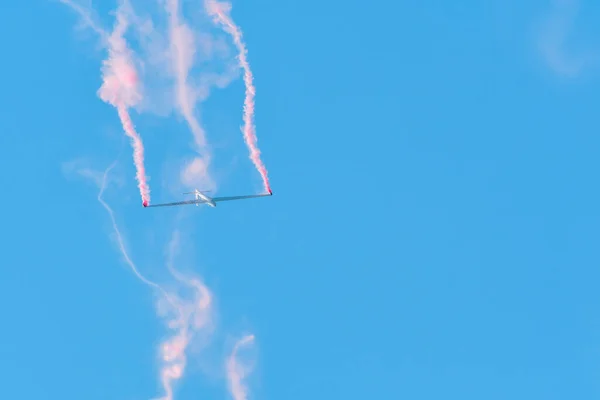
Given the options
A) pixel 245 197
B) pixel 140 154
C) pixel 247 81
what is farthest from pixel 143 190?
pixel 247 81

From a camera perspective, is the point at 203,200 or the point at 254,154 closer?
the point at 254,154

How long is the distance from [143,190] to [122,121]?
10231mm

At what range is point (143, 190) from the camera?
94.4 meters

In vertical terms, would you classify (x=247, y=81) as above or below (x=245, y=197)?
above

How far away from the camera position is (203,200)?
101 meters

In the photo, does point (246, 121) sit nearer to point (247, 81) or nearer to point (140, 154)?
point (247, 81)

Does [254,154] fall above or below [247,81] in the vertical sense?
below

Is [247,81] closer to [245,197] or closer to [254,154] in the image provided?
[254,154]

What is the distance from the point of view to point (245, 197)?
9669cm

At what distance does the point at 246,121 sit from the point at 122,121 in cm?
1760

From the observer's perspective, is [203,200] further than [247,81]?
Yes

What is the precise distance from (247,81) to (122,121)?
1862cm

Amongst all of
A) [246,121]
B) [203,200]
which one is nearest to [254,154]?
[246,121]

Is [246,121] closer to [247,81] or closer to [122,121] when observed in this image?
[247,81]
